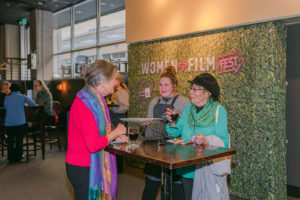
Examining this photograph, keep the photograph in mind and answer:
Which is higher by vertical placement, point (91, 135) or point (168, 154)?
point (91, 135)

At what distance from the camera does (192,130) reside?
2.59 metres

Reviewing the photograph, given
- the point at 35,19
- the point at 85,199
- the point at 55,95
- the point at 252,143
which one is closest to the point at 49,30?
the point at 35,19

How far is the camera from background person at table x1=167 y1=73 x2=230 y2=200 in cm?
243

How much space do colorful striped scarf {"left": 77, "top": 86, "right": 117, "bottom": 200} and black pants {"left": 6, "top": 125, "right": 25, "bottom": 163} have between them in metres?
4.38

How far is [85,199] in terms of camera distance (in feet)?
7.02

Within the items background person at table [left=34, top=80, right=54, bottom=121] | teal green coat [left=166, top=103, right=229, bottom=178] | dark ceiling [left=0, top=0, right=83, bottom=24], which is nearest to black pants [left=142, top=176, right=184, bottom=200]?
teal green coat [left=166, top=103, right=229, bottom=178]

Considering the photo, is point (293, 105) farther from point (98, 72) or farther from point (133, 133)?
point (98, 72)

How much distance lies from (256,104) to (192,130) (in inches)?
61.7

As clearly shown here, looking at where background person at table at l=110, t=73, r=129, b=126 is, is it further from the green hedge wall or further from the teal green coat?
the teal green coat

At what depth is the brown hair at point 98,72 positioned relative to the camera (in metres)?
2.17

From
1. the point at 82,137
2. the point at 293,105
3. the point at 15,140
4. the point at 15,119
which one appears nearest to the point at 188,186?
the point at 82,137

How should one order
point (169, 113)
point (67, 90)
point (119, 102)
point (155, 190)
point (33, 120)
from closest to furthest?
point (169, 113) → point (155, 190) → point (119, 102) → point (33, 120) → point (67, 90)

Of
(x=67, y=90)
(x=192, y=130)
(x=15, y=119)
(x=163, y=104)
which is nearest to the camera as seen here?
(x=192, y=130)

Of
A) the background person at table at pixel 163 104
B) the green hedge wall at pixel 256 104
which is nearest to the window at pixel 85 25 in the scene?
the green hedge wall at pixel 256 104
